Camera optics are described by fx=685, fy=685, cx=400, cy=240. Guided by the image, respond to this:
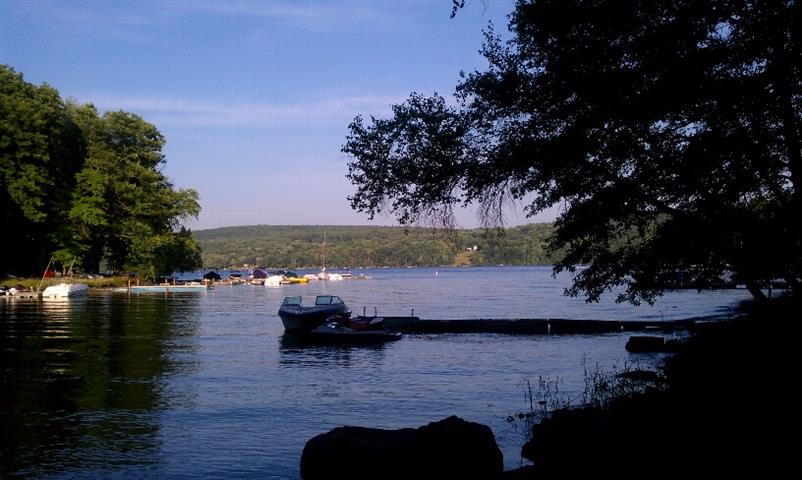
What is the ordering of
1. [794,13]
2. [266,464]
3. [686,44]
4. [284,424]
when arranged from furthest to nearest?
[284,424], [266,464], [686,44], [794,13]

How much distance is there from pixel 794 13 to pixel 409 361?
24265 mm

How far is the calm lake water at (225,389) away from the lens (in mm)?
14852

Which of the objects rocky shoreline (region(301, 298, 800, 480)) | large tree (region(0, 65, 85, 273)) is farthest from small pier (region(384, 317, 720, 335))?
large tree (region(0, 65, 85, 273))

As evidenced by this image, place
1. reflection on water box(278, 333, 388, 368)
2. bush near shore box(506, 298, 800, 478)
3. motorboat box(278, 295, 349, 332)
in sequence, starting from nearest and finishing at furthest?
1. bush near shore box(506, 298, 800, 478)
2. reflection on water box(278, 333, 388, 368)
3. motorboat box(278, 295, 349, 332)

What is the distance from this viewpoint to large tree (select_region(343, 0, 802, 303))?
988 cm

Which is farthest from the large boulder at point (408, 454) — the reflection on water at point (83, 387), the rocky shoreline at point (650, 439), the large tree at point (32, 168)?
the large tree at point (32, 168)

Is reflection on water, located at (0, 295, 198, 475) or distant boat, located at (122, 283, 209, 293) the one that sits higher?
distant boat, located at (122, 283, 209, 293)

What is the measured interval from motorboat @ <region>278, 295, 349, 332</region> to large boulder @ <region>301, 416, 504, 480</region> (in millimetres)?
32102

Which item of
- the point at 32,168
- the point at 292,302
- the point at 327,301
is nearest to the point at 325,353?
the point at 292,302

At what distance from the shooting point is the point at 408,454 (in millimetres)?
10805

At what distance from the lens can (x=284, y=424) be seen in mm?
17797

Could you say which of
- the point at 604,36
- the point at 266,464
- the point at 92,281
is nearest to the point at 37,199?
the point at 92,281

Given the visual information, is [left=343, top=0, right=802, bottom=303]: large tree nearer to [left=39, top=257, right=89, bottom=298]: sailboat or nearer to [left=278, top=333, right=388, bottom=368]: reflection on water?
[left=278, top=333, right=388, bottom=368]: reflection on water

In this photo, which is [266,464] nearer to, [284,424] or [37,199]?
[284,424]
